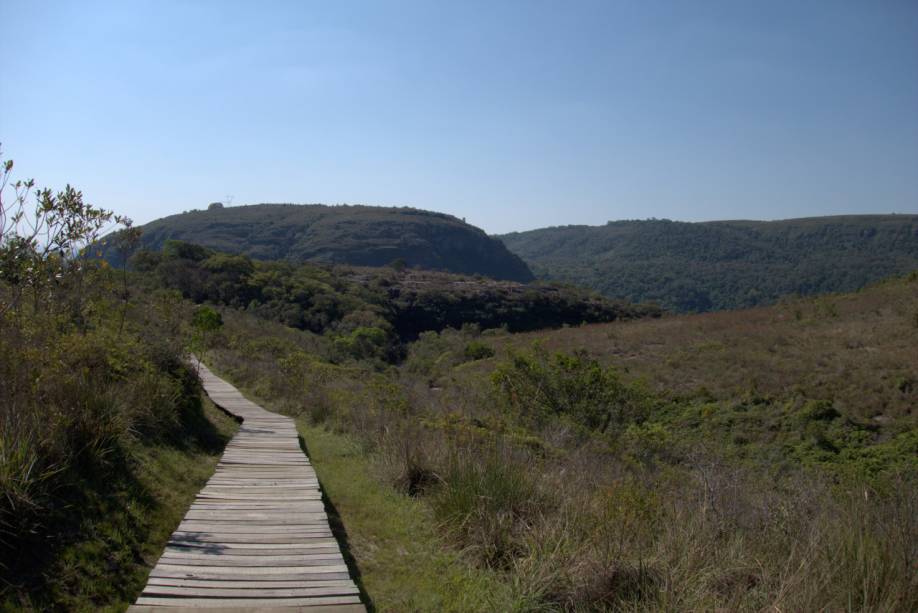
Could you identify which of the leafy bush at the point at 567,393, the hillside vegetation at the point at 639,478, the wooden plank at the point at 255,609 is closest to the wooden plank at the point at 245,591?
the wooden plank at the point at 255,609

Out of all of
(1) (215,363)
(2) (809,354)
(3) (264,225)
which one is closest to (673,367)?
(2) (809,354)

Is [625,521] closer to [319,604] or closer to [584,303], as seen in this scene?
[319,604]

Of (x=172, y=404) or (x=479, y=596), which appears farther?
(x=172, y=404)

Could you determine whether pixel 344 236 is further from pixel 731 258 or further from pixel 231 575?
pixel 231 575

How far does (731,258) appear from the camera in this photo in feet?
499

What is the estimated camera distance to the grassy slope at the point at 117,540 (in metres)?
3.56

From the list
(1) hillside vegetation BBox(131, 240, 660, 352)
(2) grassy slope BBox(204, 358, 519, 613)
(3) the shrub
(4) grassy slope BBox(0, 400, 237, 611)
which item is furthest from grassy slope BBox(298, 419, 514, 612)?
(1) hillside vegetation BBox(131, 240, 660, 352)

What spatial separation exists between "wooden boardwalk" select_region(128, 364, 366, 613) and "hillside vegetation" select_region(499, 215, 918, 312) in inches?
3777

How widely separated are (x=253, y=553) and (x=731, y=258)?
162m

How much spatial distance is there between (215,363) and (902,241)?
15086 centimetres

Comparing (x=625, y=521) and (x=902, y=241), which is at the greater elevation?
(x=902, y=241)

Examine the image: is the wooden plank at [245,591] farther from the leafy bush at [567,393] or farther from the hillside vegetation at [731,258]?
the hillside vegetation at [731,258]

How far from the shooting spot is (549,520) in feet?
14.8

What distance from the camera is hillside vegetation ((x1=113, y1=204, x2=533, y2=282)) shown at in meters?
105
